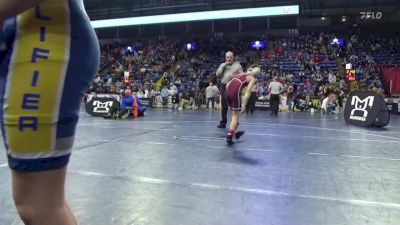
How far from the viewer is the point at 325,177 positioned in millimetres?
3645

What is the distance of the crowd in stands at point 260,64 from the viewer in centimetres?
2052

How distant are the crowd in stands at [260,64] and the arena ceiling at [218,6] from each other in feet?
6.96

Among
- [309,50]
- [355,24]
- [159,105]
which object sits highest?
[355,24]

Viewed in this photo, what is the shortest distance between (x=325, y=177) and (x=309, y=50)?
2296 cm

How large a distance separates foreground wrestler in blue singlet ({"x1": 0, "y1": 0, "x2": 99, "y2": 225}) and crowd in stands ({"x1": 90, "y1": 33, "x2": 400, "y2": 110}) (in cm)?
1754

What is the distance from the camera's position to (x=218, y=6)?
24781mm

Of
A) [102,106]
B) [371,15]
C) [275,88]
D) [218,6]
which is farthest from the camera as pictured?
[218,6]

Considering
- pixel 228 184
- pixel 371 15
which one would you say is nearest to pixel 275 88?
pixel 228 184

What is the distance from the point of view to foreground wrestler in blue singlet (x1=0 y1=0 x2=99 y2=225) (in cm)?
107

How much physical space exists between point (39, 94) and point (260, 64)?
24852 mm

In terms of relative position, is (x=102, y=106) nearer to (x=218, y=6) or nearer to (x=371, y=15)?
(x=218, y=6)

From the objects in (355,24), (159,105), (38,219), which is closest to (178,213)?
(38,219)

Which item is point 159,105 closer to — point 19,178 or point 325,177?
point 325,177

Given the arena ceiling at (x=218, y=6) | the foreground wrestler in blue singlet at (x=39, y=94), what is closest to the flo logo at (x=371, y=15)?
the arena ceiling at (x=218, y=6)
